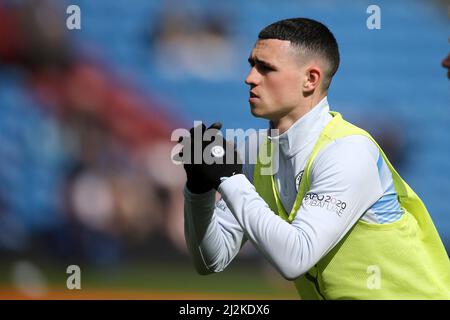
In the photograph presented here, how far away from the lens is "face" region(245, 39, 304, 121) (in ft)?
10.4

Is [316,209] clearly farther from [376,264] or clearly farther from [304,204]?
[376,264]

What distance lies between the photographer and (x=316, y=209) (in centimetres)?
288

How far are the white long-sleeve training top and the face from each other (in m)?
0.09

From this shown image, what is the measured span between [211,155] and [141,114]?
3.97 metres

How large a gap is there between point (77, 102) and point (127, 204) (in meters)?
0.90

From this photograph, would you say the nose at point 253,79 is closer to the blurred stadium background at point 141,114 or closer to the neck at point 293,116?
the neck at point 293,116

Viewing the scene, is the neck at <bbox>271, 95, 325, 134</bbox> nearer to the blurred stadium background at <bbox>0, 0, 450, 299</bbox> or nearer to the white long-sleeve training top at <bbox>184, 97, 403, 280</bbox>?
the white long-sleeve training top at <bbox>184, 97, 403, 280</bbox>

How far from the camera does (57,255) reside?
6715 millimetres

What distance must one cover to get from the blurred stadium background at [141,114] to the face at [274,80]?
350cm

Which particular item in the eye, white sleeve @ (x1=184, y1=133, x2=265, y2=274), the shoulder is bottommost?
white sleeve @ (x1=184, y1=133, x2=265, y2=274)

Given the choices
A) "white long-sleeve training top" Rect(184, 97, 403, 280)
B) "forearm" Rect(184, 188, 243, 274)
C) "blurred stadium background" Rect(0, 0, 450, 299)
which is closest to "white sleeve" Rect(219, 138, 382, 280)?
"white long-sleeve training top" Rect(184, 97, 403, 280)

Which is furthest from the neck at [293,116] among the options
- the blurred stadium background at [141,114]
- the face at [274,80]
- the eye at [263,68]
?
the blurred stadium background at [141,114]
